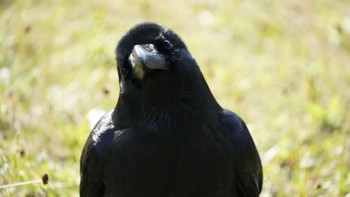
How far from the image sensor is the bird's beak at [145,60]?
2730mm

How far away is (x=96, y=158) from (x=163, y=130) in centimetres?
43

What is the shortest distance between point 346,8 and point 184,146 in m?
5.77

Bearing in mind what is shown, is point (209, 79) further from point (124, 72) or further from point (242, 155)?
point (124, 72)

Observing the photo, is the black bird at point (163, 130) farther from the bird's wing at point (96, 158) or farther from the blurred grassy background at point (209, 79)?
the blurred grassy background at point (209, 79)

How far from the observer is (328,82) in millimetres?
5734

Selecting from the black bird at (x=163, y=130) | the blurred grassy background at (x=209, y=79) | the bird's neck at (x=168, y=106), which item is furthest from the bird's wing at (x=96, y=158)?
the blurred grassy background at (x=209, y=79)

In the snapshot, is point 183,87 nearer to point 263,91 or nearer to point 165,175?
point 165,175

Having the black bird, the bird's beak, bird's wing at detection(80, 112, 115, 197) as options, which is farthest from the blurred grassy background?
the bird's beak

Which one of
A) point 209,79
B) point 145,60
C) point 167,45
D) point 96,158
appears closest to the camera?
point 145,60

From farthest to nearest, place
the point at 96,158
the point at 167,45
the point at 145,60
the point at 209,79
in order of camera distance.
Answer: the point at 209,79 < the point at 96,158 < the point at 167,45 < the point at 145,60

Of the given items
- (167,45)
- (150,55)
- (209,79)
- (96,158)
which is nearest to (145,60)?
(150,55)

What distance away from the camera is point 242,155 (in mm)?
3225

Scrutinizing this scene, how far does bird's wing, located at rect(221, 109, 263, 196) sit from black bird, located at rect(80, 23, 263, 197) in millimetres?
22

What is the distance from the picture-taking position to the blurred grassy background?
419cm
